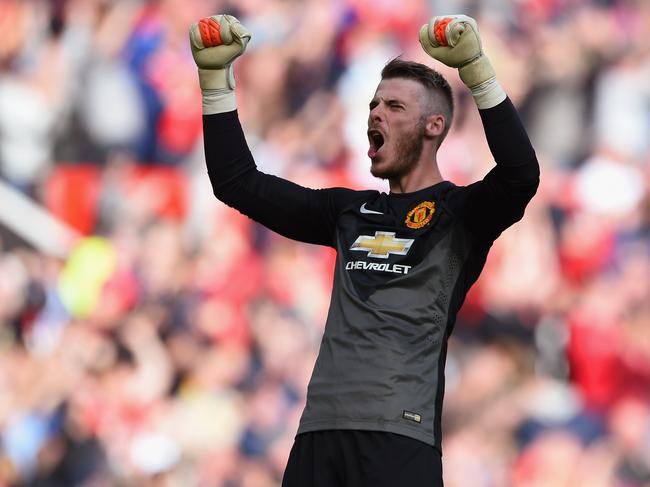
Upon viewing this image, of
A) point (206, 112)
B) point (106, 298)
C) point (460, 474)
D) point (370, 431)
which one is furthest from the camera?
point (106, 298)

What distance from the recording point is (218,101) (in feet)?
8.82

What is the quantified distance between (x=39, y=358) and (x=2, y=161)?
1.01 metres

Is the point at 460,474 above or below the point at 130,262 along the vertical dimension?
below

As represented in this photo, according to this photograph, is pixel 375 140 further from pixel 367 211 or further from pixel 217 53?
pixel 217 53

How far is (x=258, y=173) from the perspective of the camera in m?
2.73

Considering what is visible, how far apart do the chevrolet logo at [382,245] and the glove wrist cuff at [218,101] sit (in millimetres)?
459

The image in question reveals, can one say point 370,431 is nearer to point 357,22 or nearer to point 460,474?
point 460,474

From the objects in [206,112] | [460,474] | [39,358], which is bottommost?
[460,474]

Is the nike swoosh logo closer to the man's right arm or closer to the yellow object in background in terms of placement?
the man's right arm

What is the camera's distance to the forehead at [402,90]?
105 inches

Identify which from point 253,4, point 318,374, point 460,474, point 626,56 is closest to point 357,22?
point 253,4

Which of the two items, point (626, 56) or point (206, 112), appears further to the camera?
point (626, 56)

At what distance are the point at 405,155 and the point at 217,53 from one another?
512 millimetres

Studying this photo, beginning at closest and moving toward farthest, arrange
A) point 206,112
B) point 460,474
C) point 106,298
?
point 206,112 < point 460,474 < point 106,298
